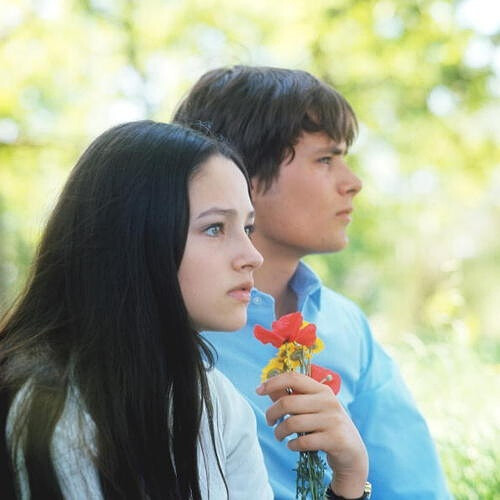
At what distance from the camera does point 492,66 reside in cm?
896

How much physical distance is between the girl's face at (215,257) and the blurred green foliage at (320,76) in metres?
5.51

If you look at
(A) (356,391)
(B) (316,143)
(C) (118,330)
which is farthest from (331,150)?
(C) (118,330)

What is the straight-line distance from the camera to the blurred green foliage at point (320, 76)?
8.86 m

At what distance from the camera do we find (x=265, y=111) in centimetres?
259

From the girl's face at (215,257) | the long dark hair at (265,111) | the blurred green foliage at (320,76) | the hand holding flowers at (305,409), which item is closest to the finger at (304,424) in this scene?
the hand holding flowers at (305,409)

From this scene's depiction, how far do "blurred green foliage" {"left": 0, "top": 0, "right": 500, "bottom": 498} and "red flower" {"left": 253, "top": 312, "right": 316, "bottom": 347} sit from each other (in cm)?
A: 551

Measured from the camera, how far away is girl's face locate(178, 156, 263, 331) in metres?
1.79

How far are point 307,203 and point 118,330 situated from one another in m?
0.95

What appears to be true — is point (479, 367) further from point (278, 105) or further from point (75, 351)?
point (75, 351)

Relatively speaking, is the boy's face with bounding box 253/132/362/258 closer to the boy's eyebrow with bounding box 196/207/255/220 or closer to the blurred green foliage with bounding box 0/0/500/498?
the boy's eyebrow with bounding box 196/207/255/220

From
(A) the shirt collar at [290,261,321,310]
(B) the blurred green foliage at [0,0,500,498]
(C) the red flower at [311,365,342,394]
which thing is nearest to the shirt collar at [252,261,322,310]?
(A) the shirt collar at [290,261,321,310]

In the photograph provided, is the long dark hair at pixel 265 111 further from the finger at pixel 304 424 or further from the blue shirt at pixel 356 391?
the finger at pixel 304 424

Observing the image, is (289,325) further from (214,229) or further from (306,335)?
(214,229)

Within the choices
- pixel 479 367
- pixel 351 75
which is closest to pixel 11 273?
pixel 351 75
